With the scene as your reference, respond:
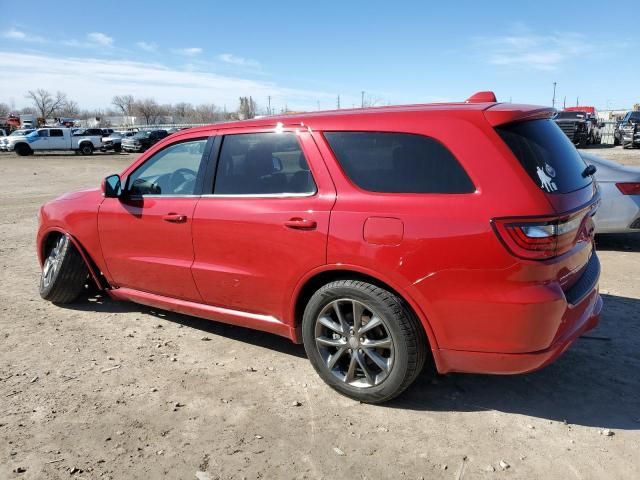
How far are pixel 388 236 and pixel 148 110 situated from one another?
131412mm

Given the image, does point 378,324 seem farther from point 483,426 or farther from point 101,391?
point 101,391

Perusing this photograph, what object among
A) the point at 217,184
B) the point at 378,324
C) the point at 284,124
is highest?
the point at 284,124

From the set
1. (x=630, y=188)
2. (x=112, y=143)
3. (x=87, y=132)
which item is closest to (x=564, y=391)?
(x=630, y=188)

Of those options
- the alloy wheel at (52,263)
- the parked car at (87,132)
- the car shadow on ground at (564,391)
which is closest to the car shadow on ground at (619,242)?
the car shadow on ground at (564,391)

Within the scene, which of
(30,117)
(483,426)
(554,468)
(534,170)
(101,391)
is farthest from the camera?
(30,117)

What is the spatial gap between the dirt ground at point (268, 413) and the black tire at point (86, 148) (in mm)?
36481

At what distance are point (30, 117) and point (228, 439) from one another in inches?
3427

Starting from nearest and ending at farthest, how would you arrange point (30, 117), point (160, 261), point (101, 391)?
1. point (101, 391)
2. point (160, 261)
3. point (30, 117)

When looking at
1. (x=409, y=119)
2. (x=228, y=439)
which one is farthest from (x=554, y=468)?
(x=409, y=119)

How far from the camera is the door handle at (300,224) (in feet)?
10.4

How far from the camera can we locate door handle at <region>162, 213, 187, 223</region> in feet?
12.6

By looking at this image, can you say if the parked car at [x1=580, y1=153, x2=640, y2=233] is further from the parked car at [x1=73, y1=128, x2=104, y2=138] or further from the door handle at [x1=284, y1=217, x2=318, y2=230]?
the parked car at [x1=73, y1=128, x2=104, y2=138]

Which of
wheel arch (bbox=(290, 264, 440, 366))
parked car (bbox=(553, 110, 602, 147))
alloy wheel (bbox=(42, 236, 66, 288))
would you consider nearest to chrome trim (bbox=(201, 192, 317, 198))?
wheel arch (bbox=(290, 264, 440, 366))

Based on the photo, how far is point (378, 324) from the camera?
3062 mm
